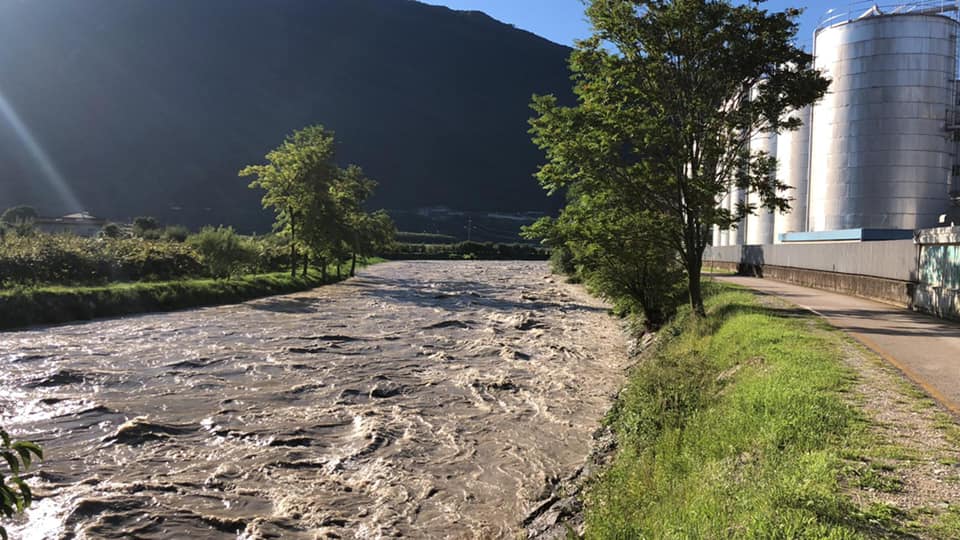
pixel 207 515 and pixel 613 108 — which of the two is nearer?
pixel 207 515

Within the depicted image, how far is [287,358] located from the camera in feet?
60.9

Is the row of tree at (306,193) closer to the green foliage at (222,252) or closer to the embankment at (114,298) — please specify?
the green foliage at (222,252)

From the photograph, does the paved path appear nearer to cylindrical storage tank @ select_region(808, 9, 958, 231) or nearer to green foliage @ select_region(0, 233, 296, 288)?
green foliage @ select_region(0, 233, 296, 288)

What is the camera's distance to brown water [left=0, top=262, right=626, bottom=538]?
26.6 ft

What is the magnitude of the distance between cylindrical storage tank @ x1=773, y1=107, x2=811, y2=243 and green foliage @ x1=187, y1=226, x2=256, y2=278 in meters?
47.1

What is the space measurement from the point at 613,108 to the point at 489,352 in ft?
28.1

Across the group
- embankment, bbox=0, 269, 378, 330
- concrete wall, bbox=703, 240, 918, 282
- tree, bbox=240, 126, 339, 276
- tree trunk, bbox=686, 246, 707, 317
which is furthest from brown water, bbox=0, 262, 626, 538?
tree, bbox=240, 126, 339, 276

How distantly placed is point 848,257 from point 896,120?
1056 inches

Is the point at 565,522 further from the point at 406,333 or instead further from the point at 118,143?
the point at 118,143

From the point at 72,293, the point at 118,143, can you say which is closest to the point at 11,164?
the point at 118,143

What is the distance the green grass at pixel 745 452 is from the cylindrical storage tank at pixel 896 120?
45546mm

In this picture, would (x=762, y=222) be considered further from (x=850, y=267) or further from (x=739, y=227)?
(x=850, y=267)

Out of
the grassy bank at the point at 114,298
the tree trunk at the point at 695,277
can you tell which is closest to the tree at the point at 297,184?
the grassy bank at the point at 114,298

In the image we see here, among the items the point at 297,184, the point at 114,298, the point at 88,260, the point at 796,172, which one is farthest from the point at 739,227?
the point at 88,260
